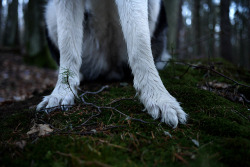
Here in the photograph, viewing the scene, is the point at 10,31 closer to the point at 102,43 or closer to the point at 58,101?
the point at 102,43

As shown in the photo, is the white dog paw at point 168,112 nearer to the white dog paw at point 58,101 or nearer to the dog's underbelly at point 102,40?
the white dog paw at point 58,101

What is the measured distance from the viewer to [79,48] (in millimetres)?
2377

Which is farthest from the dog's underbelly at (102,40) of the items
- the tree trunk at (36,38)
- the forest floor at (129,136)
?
the tree trunk at (36,38)

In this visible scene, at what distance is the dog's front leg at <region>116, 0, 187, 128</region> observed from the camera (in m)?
1.77

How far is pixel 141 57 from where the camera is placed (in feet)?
6.05

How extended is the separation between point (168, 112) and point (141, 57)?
1.92ft

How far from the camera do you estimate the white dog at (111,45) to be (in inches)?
70.9

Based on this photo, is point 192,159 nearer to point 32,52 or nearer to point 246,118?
point 246,118

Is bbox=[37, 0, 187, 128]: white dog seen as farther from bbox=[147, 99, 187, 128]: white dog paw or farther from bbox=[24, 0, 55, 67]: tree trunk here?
bbox=[24, 0, 55, 67]: tree trunk

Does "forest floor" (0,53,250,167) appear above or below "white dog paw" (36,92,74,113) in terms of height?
below

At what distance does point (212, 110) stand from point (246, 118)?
276 mm

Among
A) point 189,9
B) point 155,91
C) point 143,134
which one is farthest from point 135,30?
point 189,9

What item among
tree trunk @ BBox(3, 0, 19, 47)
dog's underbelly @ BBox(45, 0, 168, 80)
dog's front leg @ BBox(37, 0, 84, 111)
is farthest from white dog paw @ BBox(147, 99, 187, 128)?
tree trunk @ BBox(3, 0, 19, 47)

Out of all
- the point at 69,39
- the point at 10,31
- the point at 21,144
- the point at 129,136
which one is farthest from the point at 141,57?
the point at 10,31
